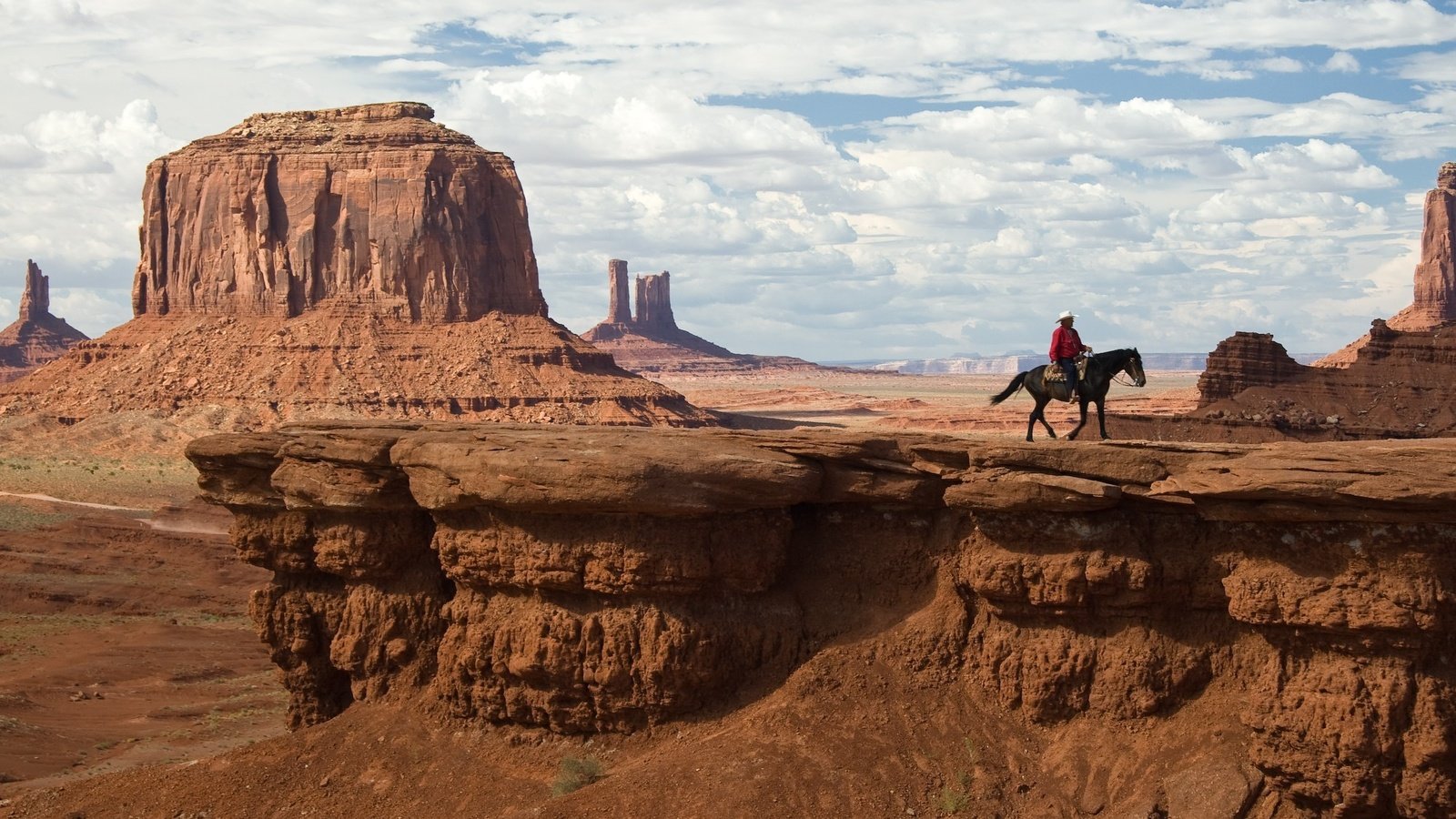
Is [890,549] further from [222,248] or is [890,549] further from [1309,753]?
[222,248]

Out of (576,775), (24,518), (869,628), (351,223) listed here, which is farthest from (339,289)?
(869,628)

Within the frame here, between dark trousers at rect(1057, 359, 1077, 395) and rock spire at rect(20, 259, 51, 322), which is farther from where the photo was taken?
rock spire at rect(20, 259, 51, 322)

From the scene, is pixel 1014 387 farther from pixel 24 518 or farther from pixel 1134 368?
pixel 24 518

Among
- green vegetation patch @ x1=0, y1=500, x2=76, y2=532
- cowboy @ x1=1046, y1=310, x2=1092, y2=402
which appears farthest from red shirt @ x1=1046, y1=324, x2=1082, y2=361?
green vegetation patch @ x1=0, y1=500, x2=76, y2=532

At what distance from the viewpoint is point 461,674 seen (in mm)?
21422

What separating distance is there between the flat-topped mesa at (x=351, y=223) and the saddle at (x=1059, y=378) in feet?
304

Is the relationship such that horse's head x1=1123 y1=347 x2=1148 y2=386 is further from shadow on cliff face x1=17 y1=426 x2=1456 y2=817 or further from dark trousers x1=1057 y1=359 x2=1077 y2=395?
shadow on cliff face x1=17 y1=426 x2=1456 y2=817

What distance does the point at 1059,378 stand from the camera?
20781 mm

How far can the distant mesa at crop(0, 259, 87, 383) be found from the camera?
18362 centimetres

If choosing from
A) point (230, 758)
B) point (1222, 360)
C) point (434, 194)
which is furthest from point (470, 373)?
point (230, 758)

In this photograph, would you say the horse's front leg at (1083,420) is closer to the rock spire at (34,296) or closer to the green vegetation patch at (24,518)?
the green vegetation patch at (24,518)

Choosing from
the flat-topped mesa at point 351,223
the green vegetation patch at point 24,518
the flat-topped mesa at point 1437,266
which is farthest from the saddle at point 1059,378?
the flat-topped mesa at point 1437,266

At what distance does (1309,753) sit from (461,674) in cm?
955

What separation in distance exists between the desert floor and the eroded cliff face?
24.1 feet
